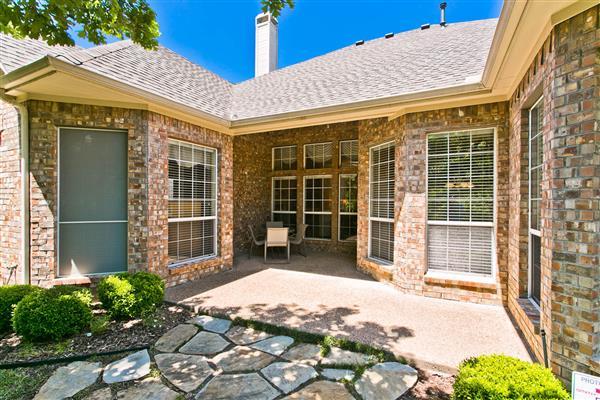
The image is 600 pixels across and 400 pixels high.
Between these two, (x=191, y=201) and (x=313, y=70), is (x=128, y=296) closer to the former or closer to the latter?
(x=191, y=201)

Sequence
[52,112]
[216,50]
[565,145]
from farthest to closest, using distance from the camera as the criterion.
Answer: [216,50] < [52,112] < [565,145]

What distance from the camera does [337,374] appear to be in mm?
2844

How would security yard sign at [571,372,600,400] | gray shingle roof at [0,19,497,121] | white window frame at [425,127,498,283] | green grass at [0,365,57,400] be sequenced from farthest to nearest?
gray shingle roof at [0,19,497,121], white window frame at [425,127,498,283], green grass at [0,365,57,400], security yard sign at [571,372,600,400]

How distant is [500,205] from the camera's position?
454 cm

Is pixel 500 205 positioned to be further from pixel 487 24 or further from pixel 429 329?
pixel 487 24

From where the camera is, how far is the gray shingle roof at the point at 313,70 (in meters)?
4.94

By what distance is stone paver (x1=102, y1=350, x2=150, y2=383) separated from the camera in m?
2.86

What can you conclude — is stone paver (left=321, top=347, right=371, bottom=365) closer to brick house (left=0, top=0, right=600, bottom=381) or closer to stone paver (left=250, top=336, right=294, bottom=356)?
stone paver (left=250, top=336, right=294, bottom=356)

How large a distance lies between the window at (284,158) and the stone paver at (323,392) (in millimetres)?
7795

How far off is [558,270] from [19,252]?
7.53 meters

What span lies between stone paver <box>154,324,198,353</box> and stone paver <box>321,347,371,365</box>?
1.84 meters

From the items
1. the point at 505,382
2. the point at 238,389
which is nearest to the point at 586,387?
the point at 505,382

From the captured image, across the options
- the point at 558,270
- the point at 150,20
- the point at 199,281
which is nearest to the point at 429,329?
the point at 558,270

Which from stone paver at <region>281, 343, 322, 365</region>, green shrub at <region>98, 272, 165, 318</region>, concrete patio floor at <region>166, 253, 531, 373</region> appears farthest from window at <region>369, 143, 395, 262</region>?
green shrub at <region>98, 272, 165, 318</region>
